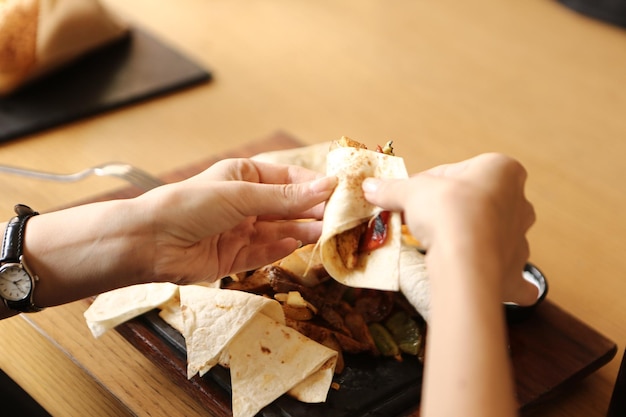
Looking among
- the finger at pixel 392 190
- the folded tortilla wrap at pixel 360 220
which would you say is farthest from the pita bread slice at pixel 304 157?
the finger at pixel 392 190

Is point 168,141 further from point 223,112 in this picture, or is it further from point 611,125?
point 611,125

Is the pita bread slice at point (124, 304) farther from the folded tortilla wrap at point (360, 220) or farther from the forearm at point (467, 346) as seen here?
the forearm at point (467, 346)

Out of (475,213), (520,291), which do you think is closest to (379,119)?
(520,291)

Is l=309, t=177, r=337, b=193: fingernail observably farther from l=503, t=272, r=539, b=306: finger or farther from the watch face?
the watch face

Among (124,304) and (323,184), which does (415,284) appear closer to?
(323,184)

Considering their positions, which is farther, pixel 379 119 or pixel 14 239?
pixel 379 119

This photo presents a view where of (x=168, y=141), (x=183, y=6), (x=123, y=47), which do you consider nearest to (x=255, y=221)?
(x=168, y=141)
